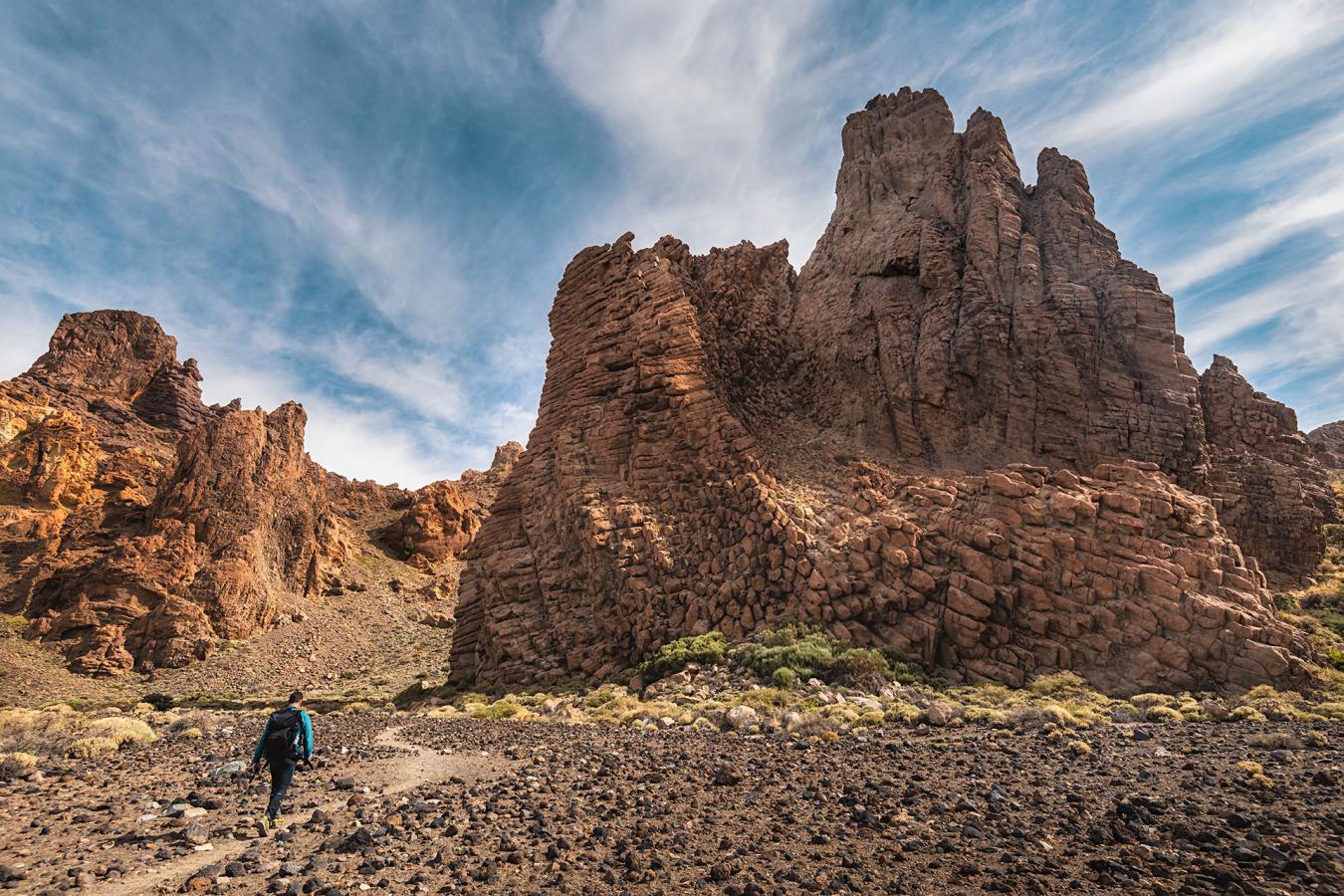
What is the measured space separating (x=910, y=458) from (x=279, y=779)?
24788mm

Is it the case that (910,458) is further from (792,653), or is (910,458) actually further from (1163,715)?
(1163,715)

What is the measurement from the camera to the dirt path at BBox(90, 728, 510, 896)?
5.71 metres

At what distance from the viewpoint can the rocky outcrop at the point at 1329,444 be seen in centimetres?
5228

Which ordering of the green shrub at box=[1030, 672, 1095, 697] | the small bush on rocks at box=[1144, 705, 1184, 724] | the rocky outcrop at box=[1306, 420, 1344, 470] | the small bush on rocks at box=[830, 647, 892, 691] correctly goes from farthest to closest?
1. the rocky outcrop at box=[1306, 420, 1344, 470]
2. the small bush on rocks at box=[830, 647, 892, 691]
3. the green shrub at box=[1030, 672, 1095, 697]
4. the small bush on rocks at box=[1144, 705, 1184, 724]

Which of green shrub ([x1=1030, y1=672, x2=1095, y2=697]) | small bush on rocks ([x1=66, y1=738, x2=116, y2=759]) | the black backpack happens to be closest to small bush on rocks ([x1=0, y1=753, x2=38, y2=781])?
small bush on rocks ([x1=66, y1=738, x2=116, y2=759])

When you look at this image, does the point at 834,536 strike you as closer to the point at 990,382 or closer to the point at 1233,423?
the point at 990,382

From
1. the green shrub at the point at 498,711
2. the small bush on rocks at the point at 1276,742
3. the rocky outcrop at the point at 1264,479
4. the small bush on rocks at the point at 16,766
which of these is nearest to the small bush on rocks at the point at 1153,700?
the small bush on rocks at the point at 1276,742

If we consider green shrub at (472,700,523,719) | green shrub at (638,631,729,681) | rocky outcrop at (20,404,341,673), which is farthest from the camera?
rocky outcrop at (20,404,341,673)

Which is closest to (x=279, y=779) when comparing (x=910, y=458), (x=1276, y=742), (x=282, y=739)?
(x=282, y=739)

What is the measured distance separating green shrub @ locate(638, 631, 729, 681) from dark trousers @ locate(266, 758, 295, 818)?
12.9m

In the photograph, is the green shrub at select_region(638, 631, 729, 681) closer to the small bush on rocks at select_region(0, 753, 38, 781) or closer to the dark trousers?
the dark trousers

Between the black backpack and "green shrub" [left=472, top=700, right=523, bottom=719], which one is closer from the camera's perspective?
the black backpack

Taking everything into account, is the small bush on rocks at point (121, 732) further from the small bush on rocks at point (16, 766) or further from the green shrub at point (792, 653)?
the green shrub at point (792, 653)

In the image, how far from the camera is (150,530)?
1446 inches
